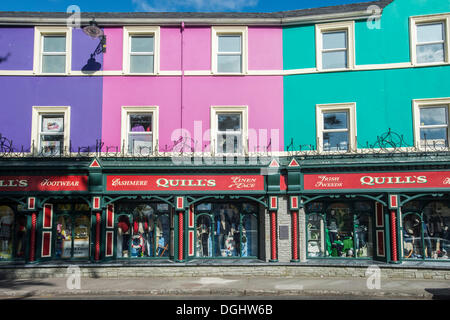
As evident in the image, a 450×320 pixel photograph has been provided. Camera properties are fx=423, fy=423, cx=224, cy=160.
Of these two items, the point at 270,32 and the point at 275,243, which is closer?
the point at 275,243

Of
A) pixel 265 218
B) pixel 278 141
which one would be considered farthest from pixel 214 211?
pixel 278 141

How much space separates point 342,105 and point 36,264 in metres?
11.7

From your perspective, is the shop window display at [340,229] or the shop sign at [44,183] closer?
the shop sign at [44,183]

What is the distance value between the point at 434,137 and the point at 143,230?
10510 mm

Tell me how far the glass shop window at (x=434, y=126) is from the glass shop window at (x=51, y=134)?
40.8 ft

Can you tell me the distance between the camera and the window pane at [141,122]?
15039 mm

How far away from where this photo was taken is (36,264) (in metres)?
14.1

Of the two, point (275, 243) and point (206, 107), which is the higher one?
point (206, 107)

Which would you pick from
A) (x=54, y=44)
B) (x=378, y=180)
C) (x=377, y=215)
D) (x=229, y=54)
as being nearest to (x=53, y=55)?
(x=54, y=44)

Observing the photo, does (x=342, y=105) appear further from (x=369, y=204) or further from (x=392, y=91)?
(x=369, y=204)

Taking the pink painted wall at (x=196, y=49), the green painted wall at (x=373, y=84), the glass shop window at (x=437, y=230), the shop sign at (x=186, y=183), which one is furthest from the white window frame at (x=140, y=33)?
the glass shop window at (x=437, y=230)

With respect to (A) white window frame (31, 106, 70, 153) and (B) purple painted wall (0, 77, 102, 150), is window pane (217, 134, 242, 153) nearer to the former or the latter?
(B) purple painted wall (0, 77, 102, 150)

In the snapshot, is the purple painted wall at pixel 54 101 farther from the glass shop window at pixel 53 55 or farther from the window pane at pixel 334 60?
the window pane at pixel 334 60

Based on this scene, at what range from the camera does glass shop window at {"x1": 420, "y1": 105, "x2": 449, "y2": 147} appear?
46.1 feet
